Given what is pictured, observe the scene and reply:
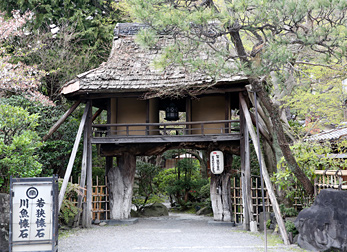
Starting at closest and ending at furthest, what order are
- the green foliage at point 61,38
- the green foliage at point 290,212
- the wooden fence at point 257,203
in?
the green foliage at point 290,212 < the wooden fence at point 257,203 < the green foliage at point 61,38

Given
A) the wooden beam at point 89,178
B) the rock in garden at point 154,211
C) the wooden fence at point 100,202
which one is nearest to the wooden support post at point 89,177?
the wooden beam at point 89,178

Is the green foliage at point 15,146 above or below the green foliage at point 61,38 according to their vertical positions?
below

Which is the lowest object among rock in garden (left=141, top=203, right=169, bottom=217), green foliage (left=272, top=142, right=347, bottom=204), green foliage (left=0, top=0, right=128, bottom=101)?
rock in garden (left=141, top=203, right=169, bottom=217)

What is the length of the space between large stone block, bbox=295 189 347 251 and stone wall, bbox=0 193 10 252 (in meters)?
6.07

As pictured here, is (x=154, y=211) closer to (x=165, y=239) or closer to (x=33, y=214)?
(x=165, y=239)

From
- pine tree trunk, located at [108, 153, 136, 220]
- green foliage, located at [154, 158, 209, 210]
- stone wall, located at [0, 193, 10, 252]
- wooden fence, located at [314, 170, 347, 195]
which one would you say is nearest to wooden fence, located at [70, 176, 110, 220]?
pine tree trunk, located at [108, 153, 136, 220]

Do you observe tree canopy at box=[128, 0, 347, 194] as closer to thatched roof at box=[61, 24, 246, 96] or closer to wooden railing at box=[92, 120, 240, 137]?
thatched roof at box=[61, 24, 246, 96]

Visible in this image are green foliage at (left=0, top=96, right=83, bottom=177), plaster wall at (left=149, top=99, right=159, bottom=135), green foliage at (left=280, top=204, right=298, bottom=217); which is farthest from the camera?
green foliage at (left=0, top=96, right=83, bottom=177)

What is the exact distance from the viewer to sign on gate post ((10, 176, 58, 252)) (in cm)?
709

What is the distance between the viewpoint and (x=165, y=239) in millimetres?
9859

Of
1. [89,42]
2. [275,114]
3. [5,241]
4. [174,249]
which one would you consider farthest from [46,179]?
[89,42]

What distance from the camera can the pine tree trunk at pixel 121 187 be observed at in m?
→ 12.8

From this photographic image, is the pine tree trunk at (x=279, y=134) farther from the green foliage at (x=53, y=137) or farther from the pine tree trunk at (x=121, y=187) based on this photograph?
the green foliage at (x=53, y=137)

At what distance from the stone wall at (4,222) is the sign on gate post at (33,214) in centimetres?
85
